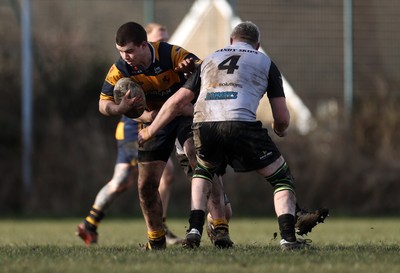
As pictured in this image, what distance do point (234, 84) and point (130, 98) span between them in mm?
967

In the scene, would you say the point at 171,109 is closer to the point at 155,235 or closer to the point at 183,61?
the point at 183,61

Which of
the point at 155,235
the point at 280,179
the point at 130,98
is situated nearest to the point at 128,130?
the point at 155,235

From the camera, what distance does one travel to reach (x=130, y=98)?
29.5 feet

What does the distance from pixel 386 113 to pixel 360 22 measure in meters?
2.71

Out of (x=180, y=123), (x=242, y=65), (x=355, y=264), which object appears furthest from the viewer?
(x=180, y=123)

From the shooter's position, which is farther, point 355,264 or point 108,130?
point 108,130

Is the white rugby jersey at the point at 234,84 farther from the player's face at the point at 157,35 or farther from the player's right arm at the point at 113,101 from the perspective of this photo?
the player's face at the point at 157,35

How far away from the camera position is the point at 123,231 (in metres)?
16.2

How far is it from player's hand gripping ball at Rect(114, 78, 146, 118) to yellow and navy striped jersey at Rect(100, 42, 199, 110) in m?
0.18

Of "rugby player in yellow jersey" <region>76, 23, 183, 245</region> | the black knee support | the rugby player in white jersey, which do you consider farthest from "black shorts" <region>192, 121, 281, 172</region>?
"rugby player in yellow jersey" <region>76, 23, 183, 245</region>

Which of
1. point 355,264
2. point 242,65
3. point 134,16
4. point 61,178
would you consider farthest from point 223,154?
point 134,16

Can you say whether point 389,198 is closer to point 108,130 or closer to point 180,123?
point 108,130

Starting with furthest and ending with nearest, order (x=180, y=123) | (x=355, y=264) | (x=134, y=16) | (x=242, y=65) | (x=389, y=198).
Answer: (x=134, y=16) → (x=389, y=198) → (x=180, y=123) → (x=242, y=65) → (x=355, y=264)

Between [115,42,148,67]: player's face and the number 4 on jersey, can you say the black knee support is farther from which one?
[115,42,148,67]: player's face
